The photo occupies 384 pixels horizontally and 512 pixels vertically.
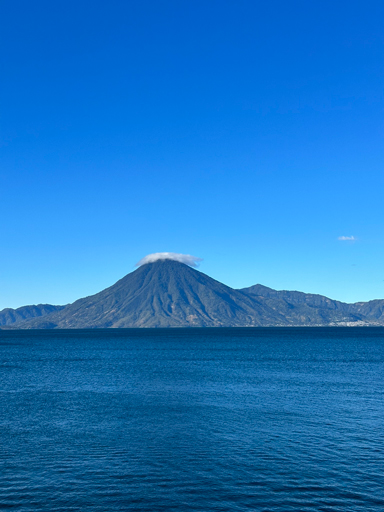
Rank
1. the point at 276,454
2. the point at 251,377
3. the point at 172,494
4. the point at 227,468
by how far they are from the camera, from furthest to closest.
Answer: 1. the point at 251,377
2. the point at 276,454
3. the point at 227,468
4. the point at 172,494

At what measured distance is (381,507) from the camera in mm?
29266

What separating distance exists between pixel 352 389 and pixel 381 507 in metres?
53.7

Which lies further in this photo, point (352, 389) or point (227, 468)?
point (352, 389)

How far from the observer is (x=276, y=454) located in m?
40.4

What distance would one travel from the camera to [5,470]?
122 feet

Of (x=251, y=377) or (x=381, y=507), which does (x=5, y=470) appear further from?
(x=251, y=377)

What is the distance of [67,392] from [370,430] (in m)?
51.6

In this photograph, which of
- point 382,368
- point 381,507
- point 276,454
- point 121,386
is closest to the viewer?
point 381,507

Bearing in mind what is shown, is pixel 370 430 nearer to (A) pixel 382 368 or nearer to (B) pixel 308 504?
(B) pixel 308 504

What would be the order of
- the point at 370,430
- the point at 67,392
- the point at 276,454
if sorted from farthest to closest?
the point at 67,392 < the point at 370,430 < the point at 276,454

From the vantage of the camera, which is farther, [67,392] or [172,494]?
[67,392]

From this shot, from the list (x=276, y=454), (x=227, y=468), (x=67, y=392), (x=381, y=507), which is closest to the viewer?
(x=381, y=507)

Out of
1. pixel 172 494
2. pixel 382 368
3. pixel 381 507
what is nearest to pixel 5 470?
pixel 172 494

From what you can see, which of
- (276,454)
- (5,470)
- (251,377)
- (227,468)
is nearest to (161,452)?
(227,468)
